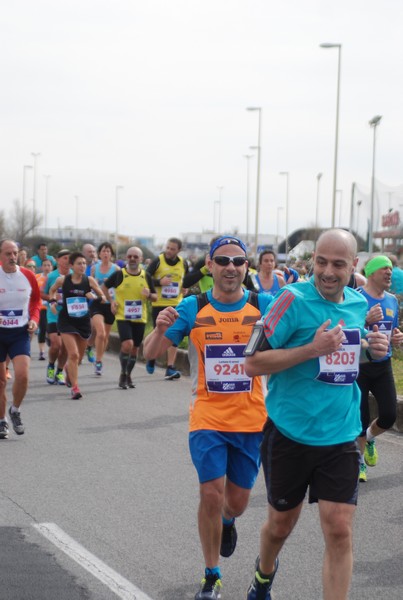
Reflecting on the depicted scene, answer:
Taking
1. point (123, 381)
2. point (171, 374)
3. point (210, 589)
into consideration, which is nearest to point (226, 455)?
point (210, 589)

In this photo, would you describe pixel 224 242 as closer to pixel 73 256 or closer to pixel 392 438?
pixel 392 438

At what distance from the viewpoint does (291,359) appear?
446 cm

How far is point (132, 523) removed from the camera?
665cm

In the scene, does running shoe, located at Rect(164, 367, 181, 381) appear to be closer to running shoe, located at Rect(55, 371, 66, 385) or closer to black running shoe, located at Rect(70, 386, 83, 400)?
running shoe, located at Rect(55, 371, 66, 385)

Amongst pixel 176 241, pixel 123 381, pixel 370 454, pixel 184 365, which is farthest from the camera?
pixel 184 365

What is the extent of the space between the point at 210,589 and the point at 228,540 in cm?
59

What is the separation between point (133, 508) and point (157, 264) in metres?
8.10

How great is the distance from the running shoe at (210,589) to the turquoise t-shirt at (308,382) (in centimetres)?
97

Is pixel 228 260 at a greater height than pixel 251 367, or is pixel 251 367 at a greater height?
pixel 228 260

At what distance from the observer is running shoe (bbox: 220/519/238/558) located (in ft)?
18.4

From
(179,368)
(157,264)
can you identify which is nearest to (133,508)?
(157,264)

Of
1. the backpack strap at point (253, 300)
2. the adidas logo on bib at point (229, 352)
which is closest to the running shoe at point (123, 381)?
the backpack strap at point (253, 300)

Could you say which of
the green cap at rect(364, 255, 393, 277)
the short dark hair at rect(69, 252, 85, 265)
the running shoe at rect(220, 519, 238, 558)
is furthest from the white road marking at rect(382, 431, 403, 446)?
the short dark hair at rect(69, 252, 85, 265)

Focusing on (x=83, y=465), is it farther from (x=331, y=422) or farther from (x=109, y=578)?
(x=331, y=422)
